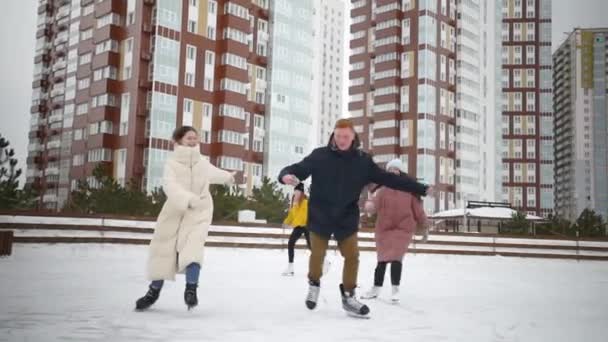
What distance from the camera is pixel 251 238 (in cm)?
1975

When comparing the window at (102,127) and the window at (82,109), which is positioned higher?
the window at (82,109)

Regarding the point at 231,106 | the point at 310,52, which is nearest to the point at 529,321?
the point at 231,106

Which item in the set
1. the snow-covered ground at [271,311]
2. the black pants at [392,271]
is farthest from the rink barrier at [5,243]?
the black pants at [392,271]

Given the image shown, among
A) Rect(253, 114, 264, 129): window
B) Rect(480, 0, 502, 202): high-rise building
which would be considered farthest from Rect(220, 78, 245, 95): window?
Rect(480, 0, 502, 202): high-rise building

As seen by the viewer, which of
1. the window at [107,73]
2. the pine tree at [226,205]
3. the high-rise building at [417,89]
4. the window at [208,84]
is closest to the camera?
the pine tree at [226,205]

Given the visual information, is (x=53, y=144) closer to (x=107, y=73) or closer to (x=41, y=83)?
(x=41, y=83)

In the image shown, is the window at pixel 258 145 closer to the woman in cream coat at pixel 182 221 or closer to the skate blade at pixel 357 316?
the woman in cream coat at pixel 182 221

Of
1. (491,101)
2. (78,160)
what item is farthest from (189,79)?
(491,101)

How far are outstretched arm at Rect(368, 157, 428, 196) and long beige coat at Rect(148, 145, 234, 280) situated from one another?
1627 millimetres

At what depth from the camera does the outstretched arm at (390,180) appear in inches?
235

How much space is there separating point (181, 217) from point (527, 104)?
99355mm

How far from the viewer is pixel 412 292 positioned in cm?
824

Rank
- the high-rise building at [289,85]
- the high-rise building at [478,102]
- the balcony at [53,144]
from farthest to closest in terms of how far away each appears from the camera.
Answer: the high-rise building at [478,102] → the balcony at [53,144] → the high-rise building at [289,85]

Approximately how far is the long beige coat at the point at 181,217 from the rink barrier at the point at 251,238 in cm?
1109
